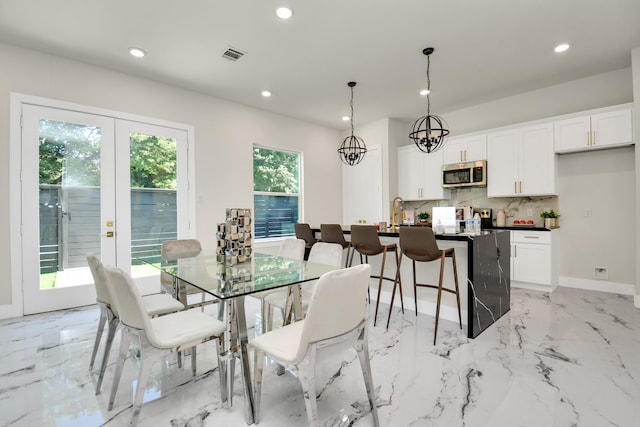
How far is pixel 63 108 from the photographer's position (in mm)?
3471

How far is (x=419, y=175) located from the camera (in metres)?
5.66

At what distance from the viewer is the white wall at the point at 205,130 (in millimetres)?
3223

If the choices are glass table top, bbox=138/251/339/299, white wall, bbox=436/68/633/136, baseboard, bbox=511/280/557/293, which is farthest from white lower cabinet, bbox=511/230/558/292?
glass table top, bbox=138/251/339/299

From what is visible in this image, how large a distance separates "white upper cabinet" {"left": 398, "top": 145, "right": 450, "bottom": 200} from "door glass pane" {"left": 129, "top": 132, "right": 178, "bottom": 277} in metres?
4.00

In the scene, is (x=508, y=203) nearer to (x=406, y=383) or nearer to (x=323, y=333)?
(x=406, y=383)

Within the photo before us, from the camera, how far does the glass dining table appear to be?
165 centimetres

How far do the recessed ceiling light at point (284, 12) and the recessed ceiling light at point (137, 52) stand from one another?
1687 millimetres

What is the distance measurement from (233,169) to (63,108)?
2.14 metres

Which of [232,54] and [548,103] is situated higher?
[232,54]

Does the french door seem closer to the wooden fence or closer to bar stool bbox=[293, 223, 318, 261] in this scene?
the wooden fence

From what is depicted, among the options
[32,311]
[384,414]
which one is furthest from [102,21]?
[384,414]

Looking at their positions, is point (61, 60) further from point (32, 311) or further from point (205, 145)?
point (32, 311)

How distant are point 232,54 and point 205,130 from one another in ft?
4.73

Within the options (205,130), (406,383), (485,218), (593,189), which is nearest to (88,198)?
(205,130)
